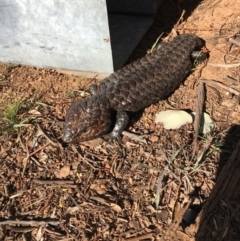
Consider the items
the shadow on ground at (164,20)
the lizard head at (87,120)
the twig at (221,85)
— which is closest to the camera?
the lizard head at (87,120)

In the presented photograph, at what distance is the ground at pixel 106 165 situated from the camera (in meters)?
3.43

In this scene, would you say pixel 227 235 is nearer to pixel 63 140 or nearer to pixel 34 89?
pixel 63 140

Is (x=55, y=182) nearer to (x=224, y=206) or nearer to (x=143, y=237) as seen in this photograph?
(x=143, y=237)

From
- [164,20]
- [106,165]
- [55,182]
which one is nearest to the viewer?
[55,182]

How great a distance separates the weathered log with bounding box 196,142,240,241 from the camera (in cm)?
325

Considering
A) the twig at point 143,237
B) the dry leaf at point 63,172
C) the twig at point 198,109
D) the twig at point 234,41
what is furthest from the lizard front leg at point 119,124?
the twig at point 234,41

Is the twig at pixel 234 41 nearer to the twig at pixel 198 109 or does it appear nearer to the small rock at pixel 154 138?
the twig at pixel 198 109

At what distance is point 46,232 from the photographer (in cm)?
341

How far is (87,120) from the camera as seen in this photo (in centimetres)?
391

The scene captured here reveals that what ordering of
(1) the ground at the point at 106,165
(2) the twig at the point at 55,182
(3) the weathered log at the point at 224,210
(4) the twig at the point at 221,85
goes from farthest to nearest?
(4) the twig at the point at 221,85 < (2) the twig at the point at 55,182 < (1) the ground at the point at 106,165 < (3) the weathered log at the point at 224,210

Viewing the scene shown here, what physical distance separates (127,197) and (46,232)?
2.16 ft

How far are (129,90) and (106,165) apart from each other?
0.74 m

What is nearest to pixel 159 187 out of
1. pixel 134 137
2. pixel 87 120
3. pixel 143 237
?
pixel 143 237

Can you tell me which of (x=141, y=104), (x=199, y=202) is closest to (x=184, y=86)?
(x=141, y=104)
